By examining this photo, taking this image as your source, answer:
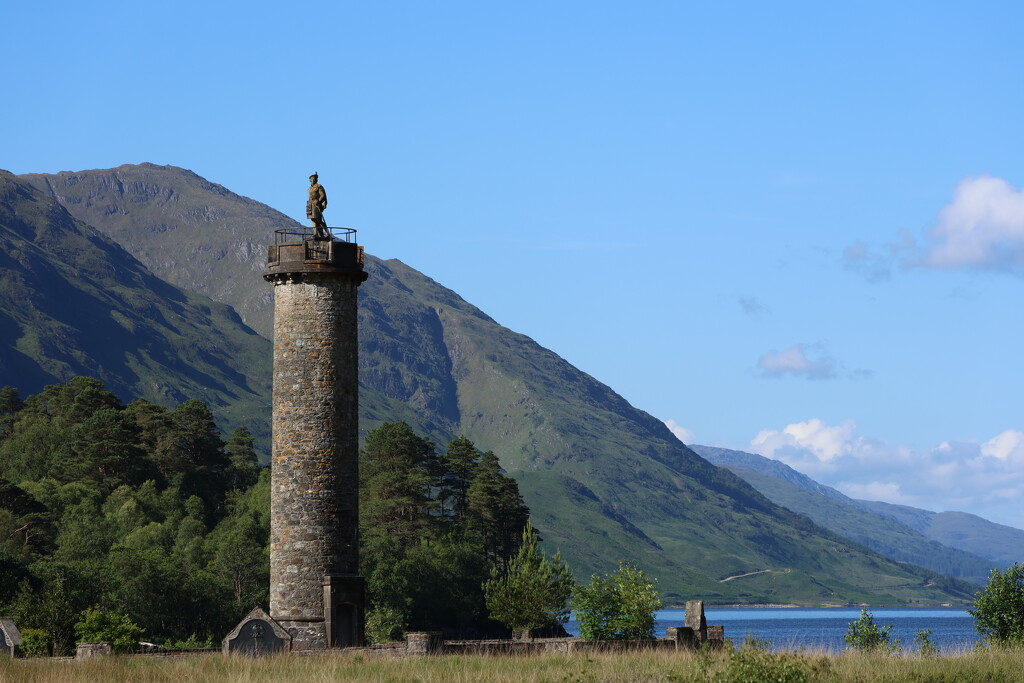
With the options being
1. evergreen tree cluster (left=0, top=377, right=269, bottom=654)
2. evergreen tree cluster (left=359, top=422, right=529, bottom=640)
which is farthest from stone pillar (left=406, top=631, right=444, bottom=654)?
evergreen tree cluster (left=359, top=422, right=529, bottom=640)

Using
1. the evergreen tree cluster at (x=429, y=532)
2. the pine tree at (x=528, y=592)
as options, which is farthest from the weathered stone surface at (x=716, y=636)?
the evergreen tree cluster at (x=429, y=532)

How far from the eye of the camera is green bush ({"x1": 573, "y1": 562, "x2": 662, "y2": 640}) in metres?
52.6

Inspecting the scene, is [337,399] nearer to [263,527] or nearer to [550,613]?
[550,613]

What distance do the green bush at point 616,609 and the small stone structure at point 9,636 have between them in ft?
67.1

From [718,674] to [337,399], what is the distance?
1803 cm

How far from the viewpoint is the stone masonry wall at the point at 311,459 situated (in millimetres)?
41625

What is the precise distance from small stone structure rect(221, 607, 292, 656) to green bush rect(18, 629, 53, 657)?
6147 mm

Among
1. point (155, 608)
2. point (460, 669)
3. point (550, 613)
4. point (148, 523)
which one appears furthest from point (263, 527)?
point (460, 669)

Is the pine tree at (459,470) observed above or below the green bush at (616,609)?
above

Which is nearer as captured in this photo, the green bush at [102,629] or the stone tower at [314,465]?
the stone tower at [314,465]

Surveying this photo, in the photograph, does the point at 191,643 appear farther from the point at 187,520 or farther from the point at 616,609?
the point at 187,520

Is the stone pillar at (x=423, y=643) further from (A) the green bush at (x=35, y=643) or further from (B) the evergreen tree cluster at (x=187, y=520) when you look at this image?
(B) the evergreen tree cluster at (x=187, y=520)

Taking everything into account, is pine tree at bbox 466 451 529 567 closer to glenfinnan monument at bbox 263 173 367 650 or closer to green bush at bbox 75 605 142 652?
green bush at bbox 75 605 142 652

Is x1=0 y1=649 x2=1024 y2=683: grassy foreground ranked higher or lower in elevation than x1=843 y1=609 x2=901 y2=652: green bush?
higher
